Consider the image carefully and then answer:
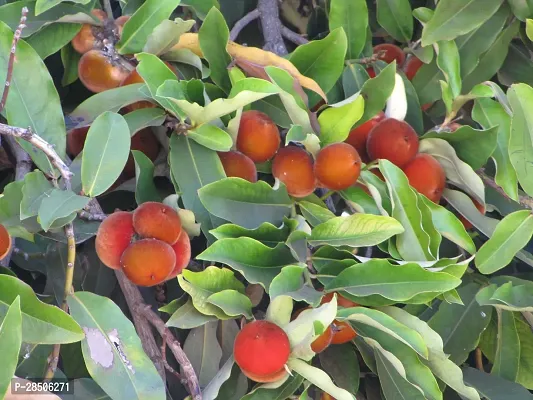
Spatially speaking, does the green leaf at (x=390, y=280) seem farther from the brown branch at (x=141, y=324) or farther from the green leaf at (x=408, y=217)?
the brown branch at (x=141, y=324)

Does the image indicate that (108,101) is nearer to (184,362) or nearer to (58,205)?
(58,205)

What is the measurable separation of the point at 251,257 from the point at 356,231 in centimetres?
12

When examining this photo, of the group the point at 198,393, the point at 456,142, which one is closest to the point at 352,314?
the point at 198,393

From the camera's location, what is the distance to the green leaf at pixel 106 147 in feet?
2.49

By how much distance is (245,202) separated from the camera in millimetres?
811

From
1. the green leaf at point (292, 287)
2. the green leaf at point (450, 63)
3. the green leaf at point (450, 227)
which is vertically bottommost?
the green leaf at point (450, 227)

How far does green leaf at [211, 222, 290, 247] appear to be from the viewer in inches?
29.8

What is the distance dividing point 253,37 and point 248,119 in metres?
0.44

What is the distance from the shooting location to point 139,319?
33.6 inches

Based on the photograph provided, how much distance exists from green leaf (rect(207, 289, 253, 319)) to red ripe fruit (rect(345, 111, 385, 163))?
26 cm

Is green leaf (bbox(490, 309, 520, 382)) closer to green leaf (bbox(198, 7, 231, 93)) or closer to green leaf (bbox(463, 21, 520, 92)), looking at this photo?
green leaf (bbox(463, 21, 520, 92))

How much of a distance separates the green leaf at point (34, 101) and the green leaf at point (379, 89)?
37 centimetres

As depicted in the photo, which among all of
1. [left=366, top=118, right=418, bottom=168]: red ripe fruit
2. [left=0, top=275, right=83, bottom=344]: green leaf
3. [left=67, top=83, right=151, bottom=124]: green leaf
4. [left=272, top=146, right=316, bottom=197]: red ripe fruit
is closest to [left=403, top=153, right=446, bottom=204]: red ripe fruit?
[left=366, top=118, right=418, bottom=168]: red ripe fruit

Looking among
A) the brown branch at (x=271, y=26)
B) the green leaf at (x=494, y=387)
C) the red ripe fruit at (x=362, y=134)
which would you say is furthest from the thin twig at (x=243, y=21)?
the green leaf at (x=494, y=387)
